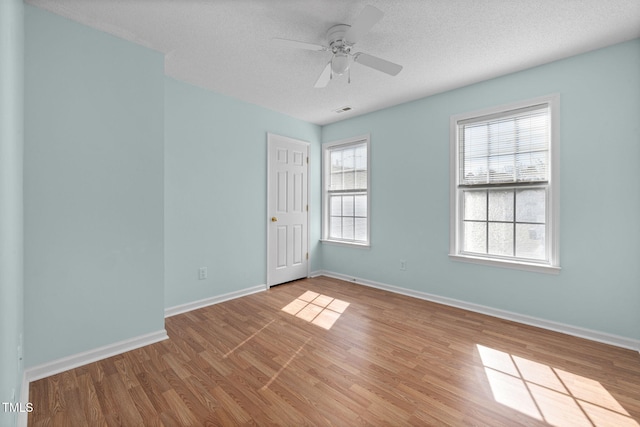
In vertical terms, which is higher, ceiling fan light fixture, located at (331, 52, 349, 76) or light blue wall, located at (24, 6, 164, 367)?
ceiling fan light fixture, located at (331, 52, 349, 76)

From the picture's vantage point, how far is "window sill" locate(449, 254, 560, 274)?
9.20ft

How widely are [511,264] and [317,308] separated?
2175mm

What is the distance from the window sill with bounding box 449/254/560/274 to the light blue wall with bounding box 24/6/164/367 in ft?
10.7

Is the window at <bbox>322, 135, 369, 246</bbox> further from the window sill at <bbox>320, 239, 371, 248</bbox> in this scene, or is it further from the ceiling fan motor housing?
the ceiling fan motor housing

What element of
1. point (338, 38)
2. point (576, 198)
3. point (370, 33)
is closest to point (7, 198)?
point (338, 38)

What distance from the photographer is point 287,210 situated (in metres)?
4.46

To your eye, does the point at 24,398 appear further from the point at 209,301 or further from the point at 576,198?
the point at 576,198

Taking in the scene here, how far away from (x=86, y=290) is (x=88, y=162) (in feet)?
3.31

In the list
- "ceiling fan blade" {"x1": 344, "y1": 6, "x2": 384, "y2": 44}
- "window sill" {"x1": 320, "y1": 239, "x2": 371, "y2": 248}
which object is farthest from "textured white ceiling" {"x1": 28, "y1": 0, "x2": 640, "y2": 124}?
"window sill" {"x1": 320, "y1": 239, "x2": 371, "y2": 248}

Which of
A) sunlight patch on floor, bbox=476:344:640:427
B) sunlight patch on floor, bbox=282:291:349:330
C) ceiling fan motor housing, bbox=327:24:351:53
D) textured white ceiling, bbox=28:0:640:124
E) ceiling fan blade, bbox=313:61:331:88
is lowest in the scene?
sunlight patch on floor, bbox=476:344:640:427

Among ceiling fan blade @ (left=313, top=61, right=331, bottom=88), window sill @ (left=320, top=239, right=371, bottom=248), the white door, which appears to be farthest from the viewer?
window sill @ (left=320, top=239, right=371, bottom=248)

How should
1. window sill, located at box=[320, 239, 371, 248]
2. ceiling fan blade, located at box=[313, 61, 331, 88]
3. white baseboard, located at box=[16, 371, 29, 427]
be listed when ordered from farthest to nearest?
1. window sill, located at box=[320, 239, 371, 248]
2. ceiling fan blade, located at box=[313, 61, 331, 88]
3. white baseboard, located at box=[16, 371, 29, 427]

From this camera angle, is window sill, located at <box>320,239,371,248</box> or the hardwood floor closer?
the hardwood floor

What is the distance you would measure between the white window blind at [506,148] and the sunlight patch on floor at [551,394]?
179 centimetres
